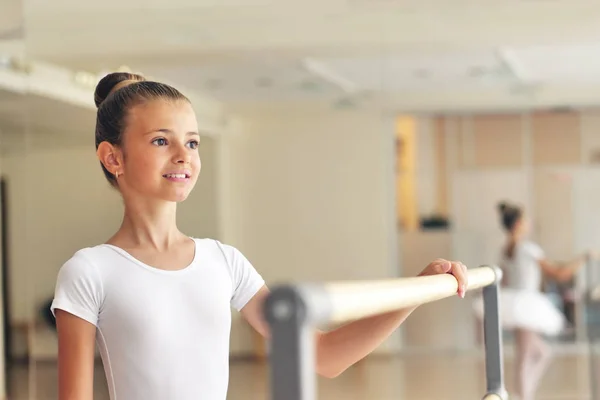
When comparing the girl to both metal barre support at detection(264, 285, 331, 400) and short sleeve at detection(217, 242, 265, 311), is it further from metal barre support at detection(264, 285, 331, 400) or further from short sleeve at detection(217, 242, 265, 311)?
metal barre support at detection(264, 285, 331, 400)

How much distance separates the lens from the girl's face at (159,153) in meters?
1.44

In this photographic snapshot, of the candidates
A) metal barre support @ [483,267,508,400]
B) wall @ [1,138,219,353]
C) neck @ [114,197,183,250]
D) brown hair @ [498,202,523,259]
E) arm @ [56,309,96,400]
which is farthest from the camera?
brown hair @ [498,202,523,259]

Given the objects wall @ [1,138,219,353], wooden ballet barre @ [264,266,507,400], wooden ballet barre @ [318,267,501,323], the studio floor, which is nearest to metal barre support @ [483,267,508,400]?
wooden ballet barre @ [318,267,501,323]

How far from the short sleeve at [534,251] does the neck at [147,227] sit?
17.0ft

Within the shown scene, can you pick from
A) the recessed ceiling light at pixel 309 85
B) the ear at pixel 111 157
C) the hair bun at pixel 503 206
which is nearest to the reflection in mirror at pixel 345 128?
the recessed ceiling light at pixel 309 85

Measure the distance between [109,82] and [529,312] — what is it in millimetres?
4920

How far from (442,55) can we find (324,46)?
640mm

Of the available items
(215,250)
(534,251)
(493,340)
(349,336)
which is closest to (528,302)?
(534,251)

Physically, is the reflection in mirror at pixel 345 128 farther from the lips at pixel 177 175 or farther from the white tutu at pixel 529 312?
the lips at pixel 177 175

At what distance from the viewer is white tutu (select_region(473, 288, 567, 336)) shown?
6.11 metres

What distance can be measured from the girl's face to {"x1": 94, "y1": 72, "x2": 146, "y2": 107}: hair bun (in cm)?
13

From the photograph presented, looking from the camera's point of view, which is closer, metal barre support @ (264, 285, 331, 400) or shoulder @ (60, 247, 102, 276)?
metal barre support @ (264, 285, 331, 400)

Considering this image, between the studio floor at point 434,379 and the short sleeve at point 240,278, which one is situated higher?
the short sleeve at point 240,278

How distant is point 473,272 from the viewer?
153cm
